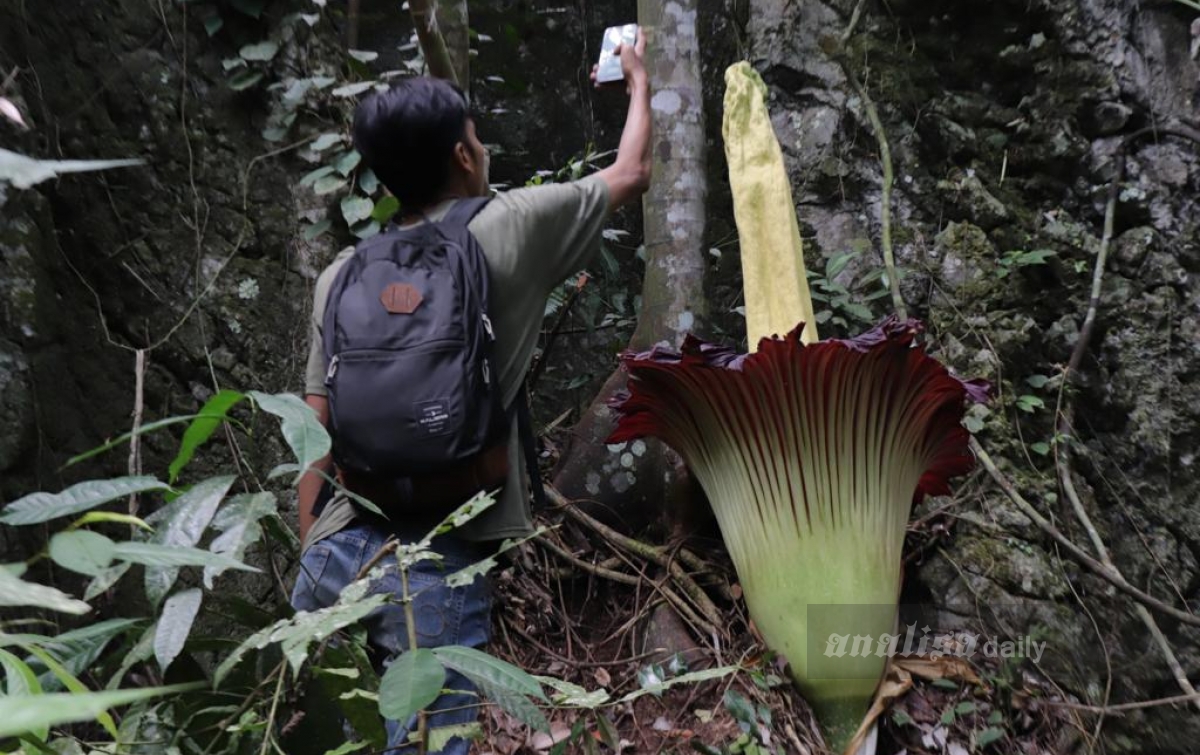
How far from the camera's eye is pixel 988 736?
171 cm

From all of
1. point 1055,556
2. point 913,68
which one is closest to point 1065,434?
point 1055,556

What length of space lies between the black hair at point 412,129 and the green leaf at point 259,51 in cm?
109

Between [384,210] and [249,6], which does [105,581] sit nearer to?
[384,210]

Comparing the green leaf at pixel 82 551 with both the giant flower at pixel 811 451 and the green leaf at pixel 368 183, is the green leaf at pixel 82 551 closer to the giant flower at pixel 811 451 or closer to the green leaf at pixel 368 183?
the giant flower at pixel 811 451

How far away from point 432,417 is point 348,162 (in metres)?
1.27

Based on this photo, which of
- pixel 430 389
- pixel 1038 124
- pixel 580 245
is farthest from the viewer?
pixel 1038 124

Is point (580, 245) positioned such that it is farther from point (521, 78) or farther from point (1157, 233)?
point (521, 78)

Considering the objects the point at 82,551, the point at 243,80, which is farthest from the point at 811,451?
the point at 243,80

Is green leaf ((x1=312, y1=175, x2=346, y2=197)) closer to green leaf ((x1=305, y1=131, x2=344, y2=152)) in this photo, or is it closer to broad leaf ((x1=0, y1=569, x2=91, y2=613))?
green leaf ((x1=305, y1=131, x2=344, y2=152))

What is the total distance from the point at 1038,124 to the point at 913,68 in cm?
47

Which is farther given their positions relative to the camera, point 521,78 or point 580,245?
point 521,78

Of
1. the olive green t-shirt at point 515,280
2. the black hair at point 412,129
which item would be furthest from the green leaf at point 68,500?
the black hair at point 412,129

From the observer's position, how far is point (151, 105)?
2.13 metres

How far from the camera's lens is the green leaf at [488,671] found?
30.3 inches
